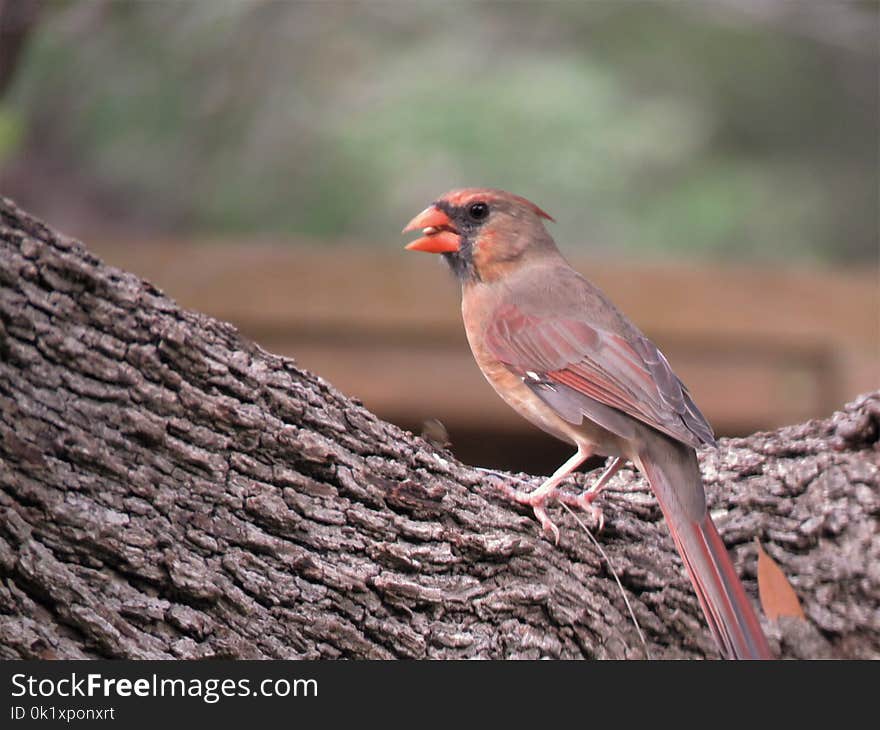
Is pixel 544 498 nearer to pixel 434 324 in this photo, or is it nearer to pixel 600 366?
Answer: pixel 600 366

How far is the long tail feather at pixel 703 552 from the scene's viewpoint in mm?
1678

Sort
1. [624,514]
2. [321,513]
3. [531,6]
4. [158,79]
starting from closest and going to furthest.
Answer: [321,513], [624,514], [158,79], [531,6]

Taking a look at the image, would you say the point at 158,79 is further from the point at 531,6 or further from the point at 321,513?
the point at 321,513

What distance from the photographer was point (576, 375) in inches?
82.6

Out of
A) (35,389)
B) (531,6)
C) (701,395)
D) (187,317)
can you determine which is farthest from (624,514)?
(531,6)

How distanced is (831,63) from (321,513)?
179 inches

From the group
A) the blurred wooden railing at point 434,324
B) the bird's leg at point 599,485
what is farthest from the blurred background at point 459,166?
the bird's leg at point 599,485

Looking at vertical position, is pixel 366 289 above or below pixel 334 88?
below

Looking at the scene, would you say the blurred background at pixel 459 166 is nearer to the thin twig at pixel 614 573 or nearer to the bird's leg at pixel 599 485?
the bird's leg at pixel 599 485

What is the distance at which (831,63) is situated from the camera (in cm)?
543

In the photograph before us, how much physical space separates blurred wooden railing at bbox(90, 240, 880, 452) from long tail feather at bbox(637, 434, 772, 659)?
1.59 meters

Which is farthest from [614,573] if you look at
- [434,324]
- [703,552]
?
[434,324]

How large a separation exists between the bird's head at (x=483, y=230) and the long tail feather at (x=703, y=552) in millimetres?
623

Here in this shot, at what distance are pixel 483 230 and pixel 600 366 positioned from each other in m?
0.46
